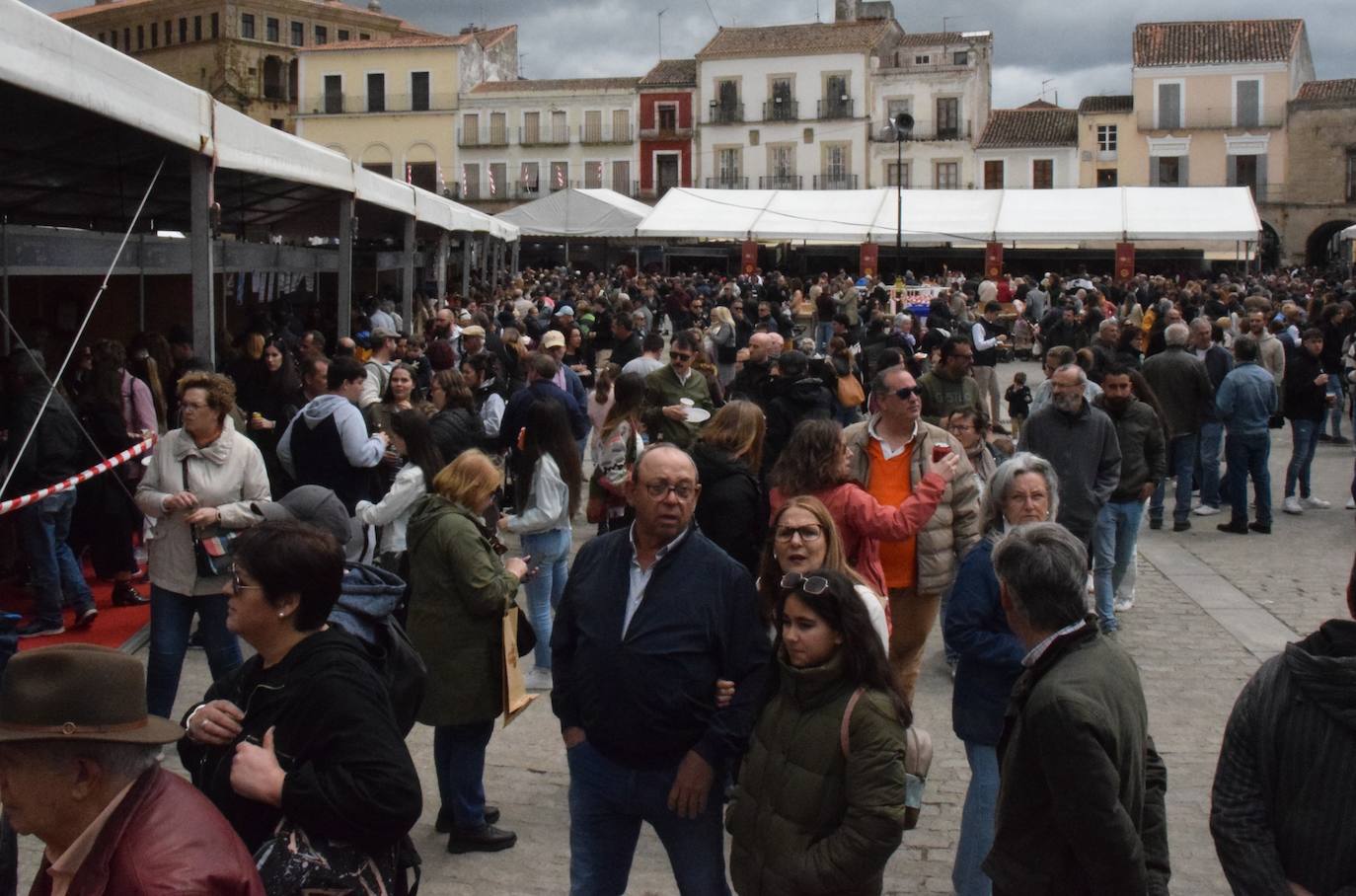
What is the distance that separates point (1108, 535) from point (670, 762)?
5034mm

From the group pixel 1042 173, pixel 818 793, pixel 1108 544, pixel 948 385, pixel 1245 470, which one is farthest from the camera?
pixel 1042 173

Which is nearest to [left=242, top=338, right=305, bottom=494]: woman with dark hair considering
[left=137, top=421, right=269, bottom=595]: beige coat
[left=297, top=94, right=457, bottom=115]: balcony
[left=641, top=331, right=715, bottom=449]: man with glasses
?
[left=641, top=331, right=715, bottom=449]: man with glasses

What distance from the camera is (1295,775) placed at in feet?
8.64

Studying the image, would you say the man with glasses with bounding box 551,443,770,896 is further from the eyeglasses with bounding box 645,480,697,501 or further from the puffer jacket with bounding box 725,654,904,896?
the puffer jacket with bounding box 725,654,904,896

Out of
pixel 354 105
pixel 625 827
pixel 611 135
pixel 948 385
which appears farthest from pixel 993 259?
pixel 354 105

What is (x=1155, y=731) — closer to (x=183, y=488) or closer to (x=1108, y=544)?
(x=1108, y=544)

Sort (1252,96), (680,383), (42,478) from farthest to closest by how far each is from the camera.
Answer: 1. (1252,96)
2. (680,383)
3. (42,478)

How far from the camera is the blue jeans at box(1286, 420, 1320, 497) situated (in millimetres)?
11898

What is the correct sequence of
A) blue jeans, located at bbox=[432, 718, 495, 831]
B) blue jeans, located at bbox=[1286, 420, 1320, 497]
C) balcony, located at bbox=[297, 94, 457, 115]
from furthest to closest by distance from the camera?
balcony, located at bbox=[297, 94, 457, 115] → blue jeans, located at bbox=[1286, 420, 1320, 497] → blue jeans, located at bbox=[432, 718, 495, 831]

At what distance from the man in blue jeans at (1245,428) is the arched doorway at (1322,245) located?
48.1 meters

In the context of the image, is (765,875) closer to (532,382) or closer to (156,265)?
(532,382)

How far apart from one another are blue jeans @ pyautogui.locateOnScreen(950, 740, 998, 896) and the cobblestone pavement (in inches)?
19.0

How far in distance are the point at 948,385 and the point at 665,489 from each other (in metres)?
5.31

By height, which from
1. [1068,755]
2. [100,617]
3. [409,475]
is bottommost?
[100,617]
